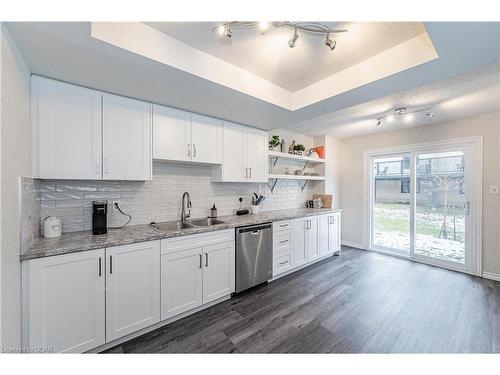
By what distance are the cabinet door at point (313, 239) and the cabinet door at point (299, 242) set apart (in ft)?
0.27

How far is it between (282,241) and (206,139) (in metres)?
1.80

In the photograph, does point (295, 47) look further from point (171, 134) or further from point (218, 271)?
point (218, 271)

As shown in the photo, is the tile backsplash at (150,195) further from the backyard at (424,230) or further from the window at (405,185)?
the window at (405,185)

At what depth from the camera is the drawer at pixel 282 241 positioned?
2.91m

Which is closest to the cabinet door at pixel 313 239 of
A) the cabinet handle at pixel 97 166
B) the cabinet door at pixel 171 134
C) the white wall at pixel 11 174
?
the cabinet door at pixel 171 134

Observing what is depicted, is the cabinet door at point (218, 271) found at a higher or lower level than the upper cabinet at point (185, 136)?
lower

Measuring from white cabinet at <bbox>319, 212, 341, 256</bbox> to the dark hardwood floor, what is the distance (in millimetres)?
670

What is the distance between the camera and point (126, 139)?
6.51 ft

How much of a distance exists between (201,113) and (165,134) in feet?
1.70

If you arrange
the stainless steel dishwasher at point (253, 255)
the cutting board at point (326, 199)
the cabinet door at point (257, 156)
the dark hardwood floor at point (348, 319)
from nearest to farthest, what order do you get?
the dark hardwood floor at point (348, 319) → the stainless steel dishwasher at point (253, 255) → the cabinet door at point (257, 156) → the cutting board at point (326, 199)

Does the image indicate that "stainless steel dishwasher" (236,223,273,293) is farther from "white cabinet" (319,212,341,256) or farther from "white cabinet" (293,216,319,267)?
"white cabinet" (319,212,341,256)

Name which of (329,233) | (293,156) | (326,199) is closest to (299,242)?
(329,233)

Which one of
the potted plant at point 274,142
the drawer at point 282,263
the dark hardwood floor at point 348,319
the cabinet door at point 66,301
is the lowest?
the dark hardwood floor at point 348,319

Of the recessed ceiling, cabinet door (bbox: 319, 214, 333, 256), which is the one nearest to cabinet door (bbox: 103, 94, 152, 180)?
the recessed ceiling
